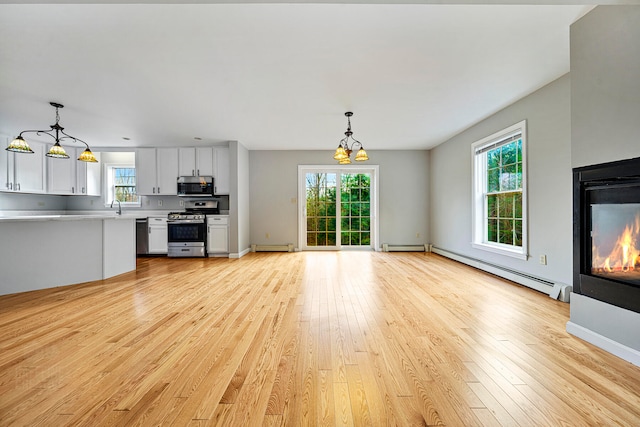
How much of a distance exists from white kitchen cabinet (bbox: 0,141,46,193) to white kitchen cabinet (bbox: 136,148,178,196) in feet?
5.58

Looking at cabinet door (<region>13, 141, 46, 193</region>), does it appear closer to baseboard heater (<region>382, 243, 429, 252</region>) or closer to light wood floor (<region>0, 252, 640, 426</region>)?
light wood floor (<region>0, 252, 640, 426</region>)

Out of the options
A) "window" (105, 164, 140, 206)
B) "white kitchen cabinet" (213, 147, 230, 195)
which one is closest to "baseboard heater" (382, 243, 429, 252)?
"white kitchen cabinet" (213, 147, 230, 195)

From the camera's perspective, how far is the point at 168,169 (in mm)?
6090

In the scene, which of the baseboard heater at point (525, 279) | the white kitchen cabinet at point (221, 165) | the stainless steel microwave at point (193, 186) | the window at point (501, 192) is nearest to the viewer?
the baseboard heater at point (525, 279)

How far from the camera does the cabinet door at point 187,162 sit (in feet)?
19.9

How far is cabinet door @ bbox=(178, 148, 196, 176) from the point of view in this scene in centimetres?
607

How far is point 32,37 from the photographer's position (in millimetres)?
2229

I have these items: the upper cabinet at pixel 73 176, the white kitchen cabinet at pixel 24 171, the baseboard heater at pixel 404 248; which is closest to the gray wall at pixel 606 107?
the baseboard heater at pixel 404 248

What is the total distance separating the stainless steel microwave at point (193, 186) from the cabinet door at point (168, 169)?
201 mm

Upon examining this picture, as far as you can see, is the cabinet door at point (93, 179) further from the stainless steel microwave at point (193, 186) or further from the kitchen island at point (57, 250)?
the kitchen island at point (57, 250)

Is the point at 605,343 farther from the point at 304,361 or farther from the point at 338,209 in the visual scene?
the point at 338,209

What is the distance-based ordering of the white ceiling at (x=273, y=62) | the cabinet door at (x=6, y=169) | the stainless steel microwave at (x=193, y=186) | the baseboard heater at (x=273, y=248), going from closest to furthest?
the white ceiling at (x=273, y=62) < the cabinet door at (x=6, y=169) < the stainless steel microwave at (x=193, y=186) < the baseboard heater at (x=273, y=248)

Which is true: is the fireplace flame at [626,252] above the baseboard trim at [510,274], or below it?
above

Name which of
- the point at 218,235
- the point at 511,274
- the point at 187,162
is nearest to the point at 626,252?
the point at 511,274
